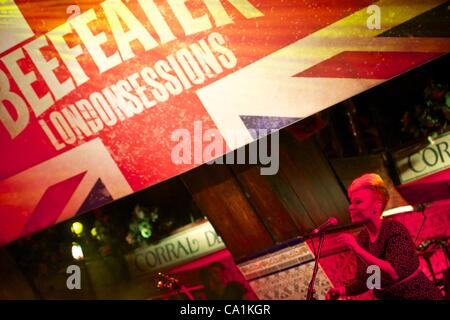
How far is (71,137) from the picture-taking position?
3252 millimetres

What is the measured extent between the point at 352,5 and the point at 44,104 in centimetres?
233

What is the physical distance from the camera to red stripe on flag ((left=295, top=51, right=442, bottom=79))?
2545 millimetres

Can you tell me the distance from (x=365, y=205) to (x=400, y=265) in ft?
1.52

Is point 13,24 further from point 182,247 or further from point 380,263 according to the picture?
point 182,247

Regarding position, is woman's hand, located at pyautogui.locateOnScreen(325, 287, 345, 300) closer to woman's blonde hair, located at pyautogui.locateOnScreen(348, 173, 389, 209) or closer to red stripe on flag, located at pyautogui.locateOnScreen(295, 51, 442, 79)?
woman's blonde hair, located at pyautogui.locateOnScreen(348, 173, 389, 209)

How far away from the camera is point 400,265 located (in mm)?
2846

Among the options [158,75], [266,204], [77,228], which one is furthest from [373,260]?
[77,228]

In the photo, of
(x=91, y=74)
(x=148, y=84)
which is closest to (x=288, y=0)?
(x=148, y=84)

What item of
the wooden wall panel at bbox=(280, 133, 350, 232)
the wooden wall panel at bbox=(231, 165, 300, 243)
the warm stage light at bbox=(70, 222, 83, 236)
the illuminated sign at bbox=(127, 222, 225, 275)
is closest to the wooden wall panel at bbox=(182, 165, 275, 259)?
the wooden wall panel at bbox=(231, 165, 300, 243)

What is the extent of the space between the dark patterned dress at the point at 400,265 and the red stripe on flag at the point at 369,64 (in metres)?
1.11

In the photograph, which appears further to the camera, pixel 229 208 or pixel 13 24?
pixel 229 208

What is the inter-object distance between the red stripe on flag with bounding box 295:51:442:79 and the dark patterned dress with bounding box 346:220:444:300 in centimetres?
111
